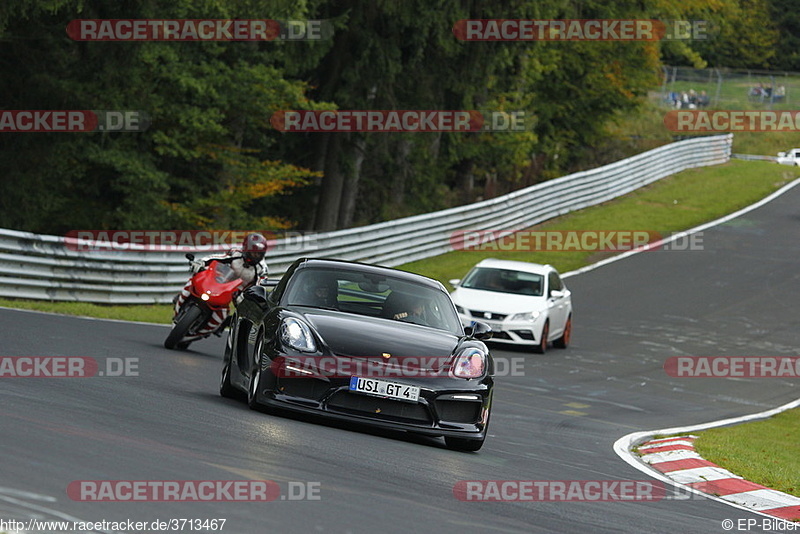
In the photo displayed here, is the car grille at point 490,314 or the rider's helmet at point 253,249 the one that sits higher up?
the rider's helmet at point 253,249

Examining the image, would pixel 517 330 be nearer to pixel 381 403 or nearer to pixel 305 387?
pixel 381 403

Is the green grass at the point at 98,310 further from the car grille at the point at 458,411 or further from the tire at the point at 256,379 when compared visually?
the car grille at the point at 458,411

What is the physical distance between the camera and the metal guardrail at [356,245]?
21.6 metres

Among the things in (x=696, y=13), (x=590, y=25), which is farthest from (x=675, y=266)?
(x=696, y=13)

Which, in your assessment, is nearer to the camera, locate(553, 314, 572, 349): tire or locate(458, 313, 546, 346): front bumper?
locate(458, 313, 546, 346): front bumper

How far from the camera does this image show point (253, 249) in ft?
48.9

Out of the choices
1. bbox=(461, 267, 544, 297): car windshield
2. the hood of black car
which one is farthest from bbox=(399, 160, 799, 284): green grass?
the hood of black car

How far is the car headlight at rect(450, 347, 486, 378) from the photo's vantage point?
10047 mm

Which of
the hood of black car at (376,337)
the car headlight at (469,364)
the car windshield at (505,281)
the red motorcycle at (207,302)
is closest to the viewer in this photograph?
the hood of black car at (376,337)

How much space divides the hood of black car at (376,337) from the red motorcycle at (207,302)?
4737 millimetres

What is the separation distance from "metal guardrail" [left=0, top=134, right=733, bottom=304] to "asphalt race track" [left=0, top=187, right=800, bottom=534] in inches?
126

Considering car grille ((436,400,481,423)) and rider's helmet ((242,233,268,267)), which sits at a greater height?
rider's helmet ((242,233,268,267))

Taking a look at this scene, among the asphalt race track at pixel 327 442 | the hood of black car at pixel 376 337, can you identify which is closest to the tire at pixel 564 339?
the asphalt race track at pixel 327 442

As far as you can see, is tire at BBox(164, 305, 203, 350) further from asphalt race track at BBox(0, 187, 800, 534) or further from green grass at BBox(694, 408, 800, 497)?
green grass at BBox(694, 408, 800, 497)
